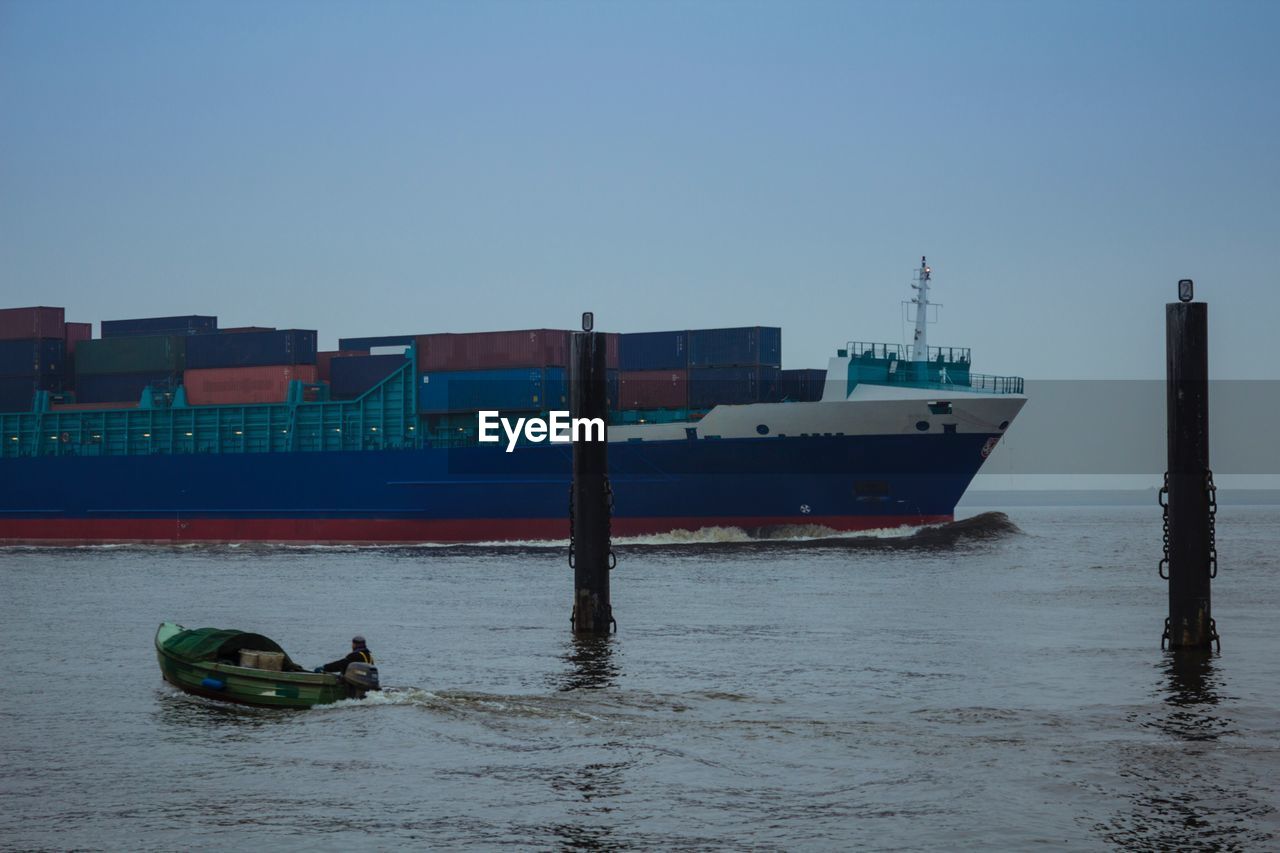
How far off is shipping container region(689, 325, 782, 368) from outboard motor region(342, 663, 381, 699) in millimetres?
41070

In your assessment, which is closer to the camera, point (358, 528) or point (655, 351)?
point (655, 351)

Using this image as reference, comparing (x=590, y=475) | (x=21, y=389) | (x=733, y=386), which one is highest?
(x=21, y=389)

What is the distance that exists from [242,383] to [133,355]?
7055 millimetres

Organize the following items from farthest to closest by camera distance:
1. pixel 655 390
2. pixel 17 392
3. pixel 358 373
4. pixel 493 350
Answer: pixel 17 392
pixel 358 373
pixel 493 350
pixel 655 390

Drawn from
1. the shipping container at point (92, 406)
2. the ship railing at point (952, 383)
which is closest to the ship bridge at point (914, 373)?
the ship railing at point (952, 383)

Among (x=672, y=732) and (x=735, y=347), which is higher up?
(x=735, y=347)

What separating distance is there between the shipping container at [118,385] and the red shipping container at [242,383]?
149cm

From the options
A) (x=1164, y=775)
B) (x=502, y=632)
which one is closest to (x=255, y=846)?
(x=1164, y=775)

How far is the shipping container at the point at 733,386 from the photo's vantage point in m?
61.9

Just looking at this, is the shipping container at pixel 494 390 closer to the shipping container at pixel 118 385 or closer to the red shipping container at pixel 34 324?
the shipping container at pixel 118 385

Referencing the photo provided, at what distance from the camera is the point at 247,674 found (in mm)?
23172

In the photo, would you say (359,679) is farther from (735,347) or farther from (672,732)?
(735,347)

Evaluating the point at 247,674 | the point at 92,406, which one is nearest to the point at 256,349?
the point at 92,406

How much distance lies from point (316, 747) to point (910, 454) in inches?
1703
